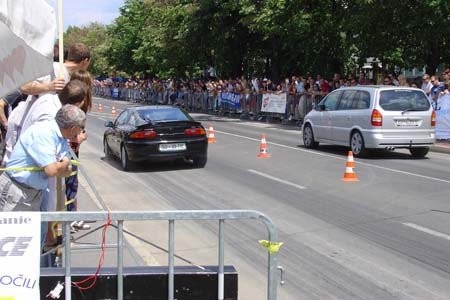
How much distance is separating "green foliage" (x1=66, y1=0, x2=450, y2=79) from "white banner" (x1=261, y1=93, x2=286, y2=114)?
361 centimetres

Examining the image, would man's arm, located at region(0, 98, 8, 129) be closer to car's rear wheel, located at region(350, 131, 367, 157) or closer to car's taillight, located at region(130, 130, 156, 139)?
car's taillight, located at region(130, 130, 156, 139)

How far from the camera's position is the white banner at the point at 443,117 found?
18672mm

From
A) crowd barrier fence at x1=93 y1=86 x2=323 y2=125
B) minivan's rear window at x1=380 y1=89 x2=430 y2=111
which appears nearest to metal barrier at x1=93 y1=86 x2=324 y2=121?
crowd barrier fence at x1=93 y1=86 x2=323 y2=125

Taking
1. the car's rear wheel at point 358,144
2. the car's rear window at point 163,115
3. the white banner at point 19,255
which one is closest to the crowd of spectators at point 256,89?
the car's rear wheel at point 358,144

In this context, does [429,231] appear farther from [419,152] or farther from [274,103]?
[274,103]

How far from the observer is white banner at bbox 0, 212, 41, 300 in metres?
3.45

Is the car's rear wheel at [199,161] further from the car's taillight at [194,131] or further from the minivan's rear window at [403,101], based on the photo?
the minivan's rear window at [403,101]

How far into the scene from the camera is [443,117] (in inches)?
744

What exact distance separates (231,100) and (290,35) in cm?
501

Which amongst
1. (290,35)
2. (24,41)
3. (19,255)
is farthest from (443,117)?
→ (24,41)

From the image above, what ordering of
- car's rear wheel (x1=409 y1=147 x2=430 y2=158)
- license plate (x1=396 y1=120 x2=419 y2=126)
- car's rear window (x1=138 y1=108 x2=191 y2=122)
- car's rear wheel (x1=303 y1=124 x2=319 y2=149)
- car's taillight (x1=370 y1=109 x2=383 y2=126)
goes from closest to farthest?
car's rear window (x1=138 y1=108 x2=191 y2=122), car's taillight (x1=370 y1=109 x2=383 y2=126), license plate (x1=396 y1=120 x2=419 y2=126), car's rear wheel (x1=409 y1=147 x2=430 y2=158), car's rear wheel (x1=303 y1=124 x2=319 y2=149)

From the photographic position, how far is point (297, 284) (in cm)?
604

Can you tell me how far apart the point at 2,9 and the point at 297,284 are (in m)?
3.98

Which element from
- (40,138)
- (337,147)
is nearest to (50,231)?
(40,138)
